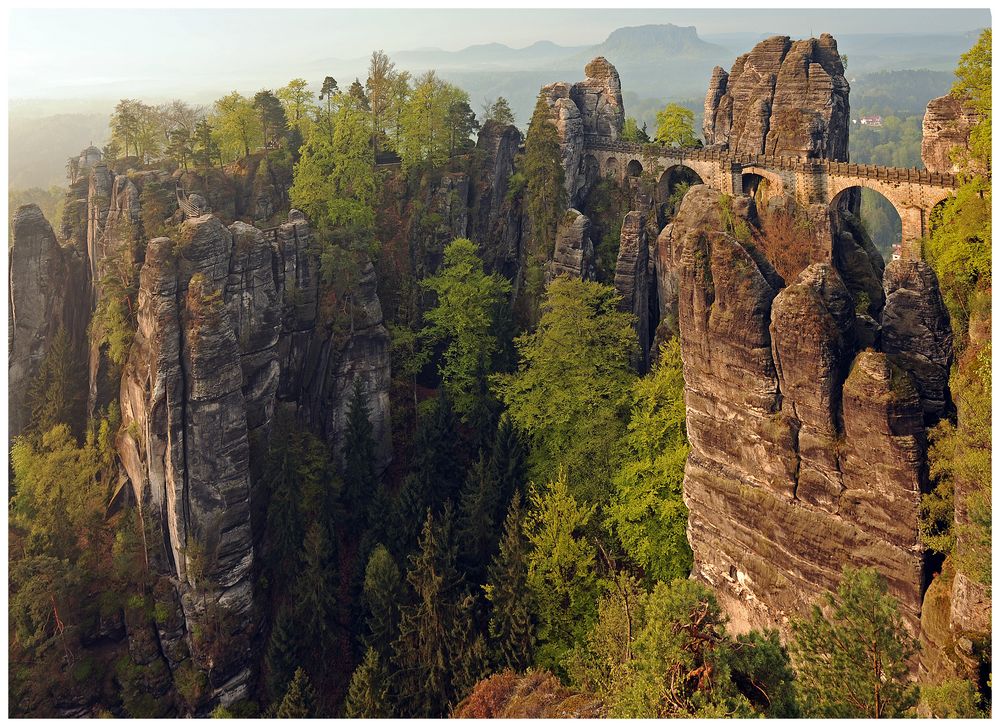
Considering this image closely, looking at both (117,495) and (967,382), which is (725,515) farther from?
(117,495)

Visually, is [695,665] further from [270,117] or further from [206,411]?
[270,117]

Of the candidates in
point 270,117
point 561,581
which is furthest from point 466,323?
point 270,117

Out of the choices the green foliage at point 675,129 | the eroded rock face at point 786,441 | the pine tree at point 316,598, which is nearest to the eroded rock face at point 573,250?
the green foliage at point 675,129

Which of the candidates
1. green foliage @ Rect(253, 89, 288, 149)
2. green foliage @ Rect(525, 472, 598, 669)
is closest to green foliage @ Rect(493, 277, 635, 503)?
green foliage @ Rect(525, 472, 598, 669)

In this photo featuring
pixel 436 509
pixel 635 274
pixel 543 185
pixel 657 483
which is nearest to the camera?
pixel 657 483

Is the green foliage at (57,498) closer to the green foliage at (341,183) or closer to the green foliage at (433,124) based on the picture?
the green foliage at (341,183)

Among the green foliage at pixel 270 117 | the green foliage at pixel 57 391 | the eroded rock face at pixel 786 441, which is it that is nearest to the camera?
the eroded rock face at pixel 786 441

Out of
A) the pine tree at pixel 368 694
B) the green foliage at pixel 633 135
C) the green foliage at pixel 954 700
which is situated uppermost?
the green foliage at pixel 633 135

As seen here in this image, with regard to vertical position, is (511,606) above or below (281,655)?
above
